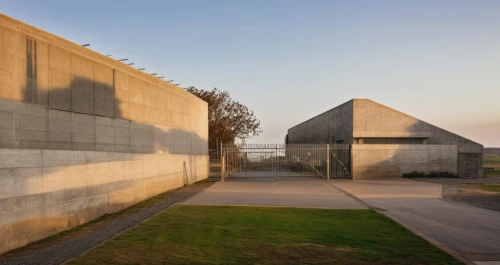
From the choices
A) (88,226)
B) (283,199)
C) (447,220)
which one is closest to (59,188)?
(88,226)

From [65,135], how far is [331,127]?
90.2 feet

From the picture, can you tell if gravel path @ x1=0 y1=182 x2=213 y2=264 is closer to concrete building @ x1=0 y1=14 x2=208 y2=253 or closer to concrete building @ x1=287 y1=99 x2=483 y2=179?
concrete building @ x1=0 y1=14 x2=208 y2=253

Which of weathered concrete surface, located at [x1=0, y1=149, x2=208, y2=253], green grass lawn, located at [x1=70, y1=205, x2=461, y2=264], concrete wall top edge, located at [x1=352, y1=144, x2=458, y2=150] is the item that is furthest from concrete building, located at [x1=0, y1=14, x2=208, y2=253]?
concrete wall top edge, located at [x1=352, y1=144, x2=458, y2=150]

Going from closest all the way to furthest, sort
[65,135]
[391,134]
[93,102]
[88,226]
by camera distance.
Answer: [65,135] < [88,226] < [93,102] < [391,134]

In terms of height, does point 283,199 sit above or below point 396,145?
below

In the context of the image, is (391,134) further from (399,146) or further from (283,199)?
(283,199)

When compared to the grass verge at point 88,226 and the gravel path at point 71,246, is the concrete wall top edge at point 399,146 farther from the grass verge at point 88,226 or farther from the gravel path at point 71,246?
the gravel path at point 71,246

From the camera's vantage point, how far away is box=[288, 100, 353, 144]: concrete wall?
29.9 m

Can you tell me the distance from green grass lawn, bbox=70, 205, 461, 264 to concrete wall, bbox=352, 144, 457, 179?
1513 cm

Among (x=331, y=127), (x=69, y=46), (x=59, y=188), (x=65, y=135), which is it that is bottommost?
(x=59, y=188)

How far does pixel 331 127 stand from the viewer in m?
35.1

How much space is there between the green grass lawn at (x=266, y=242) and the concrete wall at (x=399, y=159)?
1513 centimetres

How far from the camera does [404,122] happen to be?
95.3 ft

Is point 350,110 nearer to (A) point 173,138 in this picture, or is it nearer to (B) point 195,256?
(A) point 173,138
